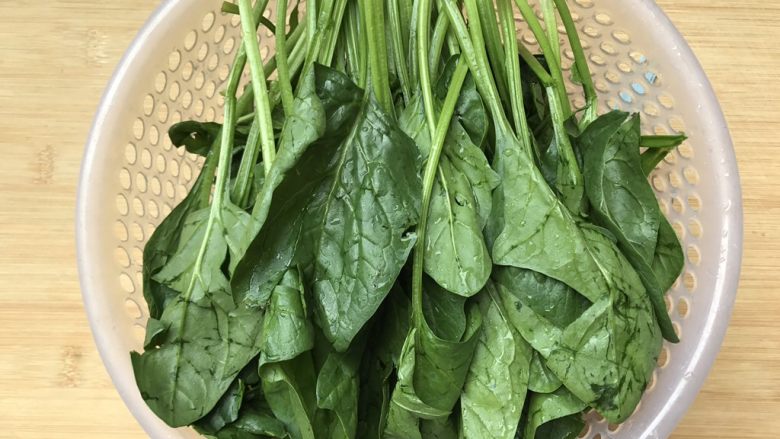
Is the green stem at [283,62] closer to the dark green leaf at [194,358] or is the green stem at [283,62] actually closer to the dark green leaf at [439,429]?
the dark green leaf at [194,358]

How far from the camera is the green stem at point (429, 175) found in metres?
0.51

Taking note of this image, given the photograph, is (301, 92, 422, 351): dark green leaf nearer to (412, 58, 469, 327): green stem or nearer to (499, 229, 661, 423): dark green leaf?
(412, 58, 469, 327): green stem

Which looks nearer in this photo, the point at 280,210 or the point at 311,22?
the point at 280,210

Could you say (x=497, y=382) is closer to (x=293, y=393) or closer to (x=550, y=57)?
(x=293, y=393)

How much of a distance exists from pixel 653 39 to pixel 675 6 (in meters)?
0.18

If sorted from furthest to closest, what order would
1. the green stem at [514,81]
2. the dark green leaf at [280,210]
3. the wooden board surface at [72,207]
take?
the wooden board surface at [72,207], the green stem at [514,81], the dark green leaf at [280,210]

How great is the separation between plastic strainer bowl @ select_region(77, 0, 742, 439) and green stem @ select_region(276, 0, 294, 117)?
10 cm

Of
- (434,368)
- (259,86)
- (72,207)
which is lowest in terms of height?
(72,207)

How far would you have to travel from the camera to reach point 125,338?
0.61 m

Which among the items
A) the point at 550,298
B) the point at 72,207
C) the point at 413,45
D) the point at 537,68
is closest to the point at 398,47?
the point at 413,45

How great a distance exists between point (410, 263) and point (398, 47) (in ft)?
0.59

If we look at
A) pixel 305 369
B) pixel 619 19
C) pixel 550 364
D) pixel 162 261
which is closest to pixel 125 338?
pixel 162 261

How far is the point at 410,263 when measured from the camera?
57 cm

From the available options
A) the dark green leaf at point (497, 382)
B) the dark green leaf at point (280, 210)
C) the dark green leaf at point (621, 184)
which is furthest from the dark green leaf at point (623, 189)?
the dark green leaf at point (280, 210)
